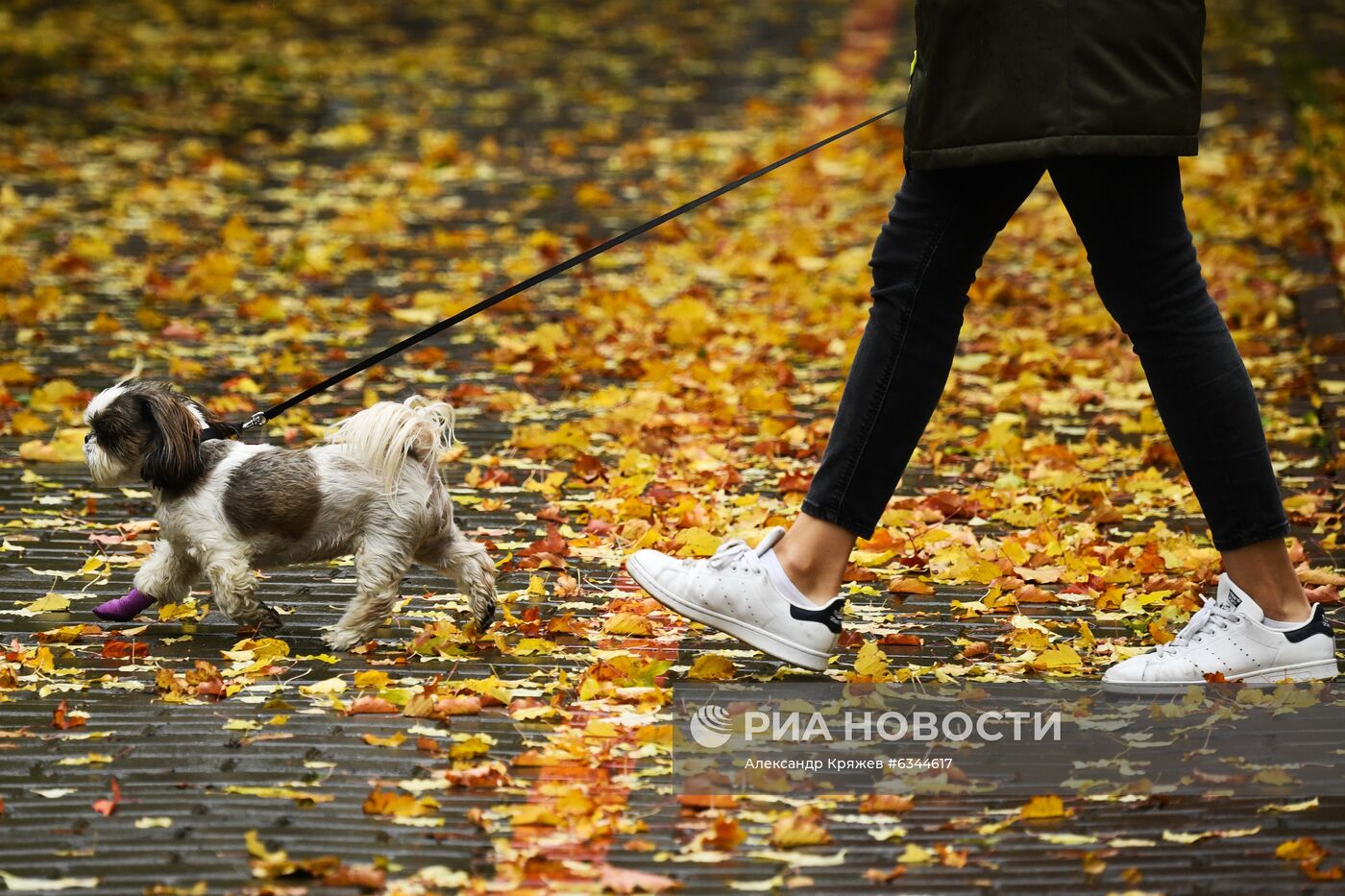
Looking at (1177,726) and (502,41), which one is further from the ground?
(502,41)

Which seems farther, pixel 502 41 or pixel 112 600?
pixel 502 41

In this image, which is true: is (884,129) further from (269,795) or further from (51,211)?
(269,795)

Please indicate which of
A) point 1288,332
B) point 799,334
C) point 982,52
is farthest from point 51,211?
point 982,52

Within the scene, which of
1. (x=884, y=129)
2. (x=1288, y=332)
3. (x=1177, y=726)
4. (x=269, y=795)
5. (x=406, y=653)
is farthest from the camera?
(x=884, y=129)

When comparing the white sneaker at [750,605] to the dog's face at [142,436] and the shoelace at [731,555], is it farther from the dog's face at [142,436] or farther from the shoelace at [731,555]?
the dog's face at [142,436]

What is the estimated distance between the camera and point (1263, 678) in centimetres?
405

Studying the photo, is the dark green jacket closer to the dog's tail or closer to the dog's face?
the dog's tail

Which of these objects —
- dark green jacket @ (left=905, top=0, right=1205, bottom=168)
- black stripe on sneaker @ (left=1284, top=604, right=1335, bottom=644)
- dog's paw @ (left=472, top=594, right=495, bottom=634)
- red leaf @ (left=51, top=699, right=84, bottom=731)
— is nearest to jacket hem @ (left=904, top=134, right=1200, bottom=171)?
dark green jacket @ (left=905, top=0, right=1205, bottom=168)

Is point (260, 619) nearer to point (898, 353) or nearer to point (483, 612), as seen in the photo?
point (483, 612)

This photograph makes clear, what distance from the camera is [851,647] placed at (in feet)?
14.7

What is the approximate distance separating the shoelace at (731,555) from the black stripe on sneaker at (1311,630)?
1.30 m

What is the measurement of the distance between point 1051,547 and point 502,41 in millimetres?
12561

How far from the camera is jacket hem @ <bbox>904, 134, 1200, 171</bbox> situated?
3.67 meters

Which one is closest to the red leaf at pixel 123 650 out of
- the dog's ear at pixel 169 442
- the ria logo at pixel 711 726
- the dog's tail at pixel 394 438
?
the dog's ear at pixel 169 442
